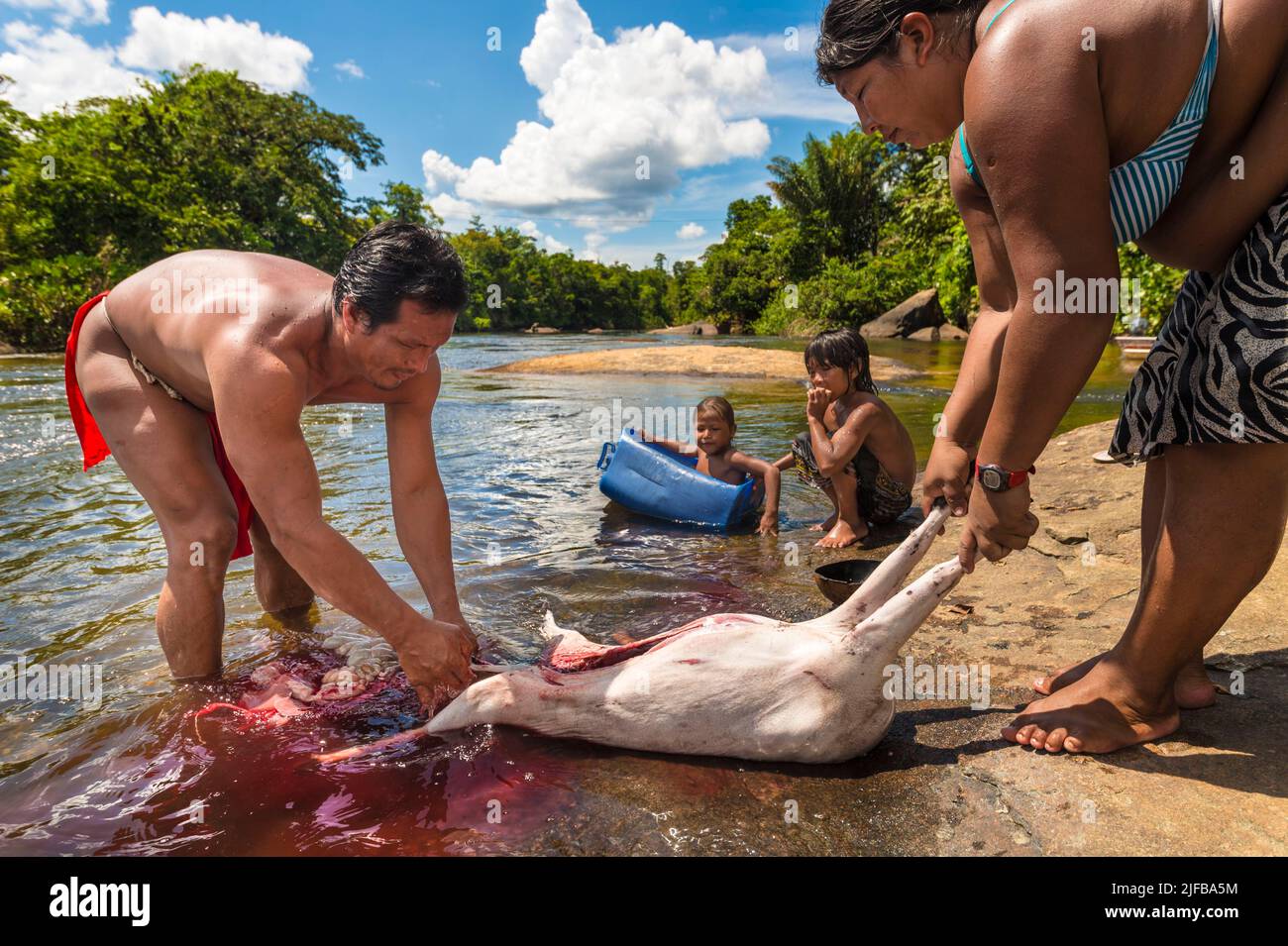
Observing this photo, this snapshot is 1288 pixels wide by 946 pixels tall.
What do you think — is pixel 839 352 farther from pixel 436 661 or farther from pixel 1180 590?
pixel 436 661

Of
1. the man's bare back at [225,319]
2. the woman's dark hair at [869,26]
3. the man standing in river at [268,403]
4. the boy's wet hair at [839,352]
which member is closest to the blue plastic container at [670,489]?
the boy's wet hair at [839,352]

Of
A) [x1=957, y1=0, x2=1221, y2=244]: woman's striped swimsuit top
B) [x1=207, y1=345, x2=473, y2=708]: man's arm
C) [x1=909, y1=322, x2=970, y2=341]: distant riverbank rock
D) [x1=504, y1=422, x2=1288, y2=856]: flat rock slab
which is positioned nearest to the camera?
[x1=957, y1=0, x2=1221, y2=244]: woman's striped swimsuit top

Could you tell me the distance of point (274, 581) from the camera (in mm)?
3672

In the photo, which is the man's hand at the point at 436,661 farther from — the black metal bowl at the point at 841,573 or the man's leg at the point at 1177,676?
the man's leg at the point at 1177,676

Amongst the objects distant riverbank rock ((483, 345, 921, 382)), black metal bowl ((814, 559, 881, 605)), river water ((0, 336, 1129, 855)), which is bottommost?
river water ((0, 336, 1129, 855))

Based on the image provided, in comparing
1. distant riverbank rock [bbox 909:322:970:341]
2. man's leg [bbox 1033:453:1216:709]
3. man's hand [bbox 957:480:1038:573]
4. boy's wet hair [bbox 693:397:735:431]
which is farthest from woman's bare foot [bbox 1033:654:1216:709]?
distant riverbank rock [bbox 909:322:970:341]

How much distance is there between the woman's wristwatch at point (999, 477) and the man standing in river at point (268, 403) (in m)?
1.71

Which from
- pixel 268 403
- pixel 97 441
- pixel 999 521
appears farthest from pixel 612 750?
pixel 97 441

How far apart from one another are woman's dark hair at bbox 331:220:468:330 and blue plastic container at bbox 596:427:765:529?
123 inches

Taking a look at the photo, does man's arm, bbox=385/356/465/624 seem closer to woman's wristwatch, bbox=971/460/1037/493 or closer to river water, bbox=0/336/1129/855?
river water, bbox=0/336/1129/855

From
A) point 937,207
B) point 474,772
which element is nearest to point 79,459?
point 474,772

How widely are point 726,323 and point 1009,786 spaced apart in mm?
49161

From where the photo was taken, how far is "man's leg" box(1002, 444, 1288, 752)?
6.18 feet

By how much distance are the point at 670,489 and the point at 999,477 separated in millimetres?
3641
